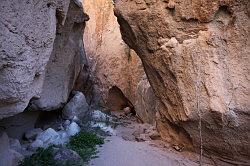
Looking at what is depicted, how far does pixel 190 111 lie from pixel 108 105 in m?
7.22

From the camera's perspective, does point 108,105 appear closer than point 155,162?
No

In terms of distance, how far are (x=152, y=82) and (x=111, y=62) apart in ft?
19.3

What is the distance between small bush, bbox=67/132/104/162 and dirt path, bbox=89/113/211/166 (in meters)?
0.17

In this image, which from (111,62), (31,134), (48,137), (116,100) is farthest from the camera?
(116,100)

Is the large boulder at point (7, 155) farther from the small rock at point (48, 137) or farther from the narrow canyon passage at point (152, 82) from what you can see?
the small rock at point (48, 137)

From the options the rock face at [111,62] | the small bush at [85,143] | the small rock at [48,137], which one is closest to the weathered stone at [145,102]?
the rock face at [111,62]

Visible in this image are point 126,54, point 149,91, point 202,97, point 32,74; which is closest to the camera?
point 32,74

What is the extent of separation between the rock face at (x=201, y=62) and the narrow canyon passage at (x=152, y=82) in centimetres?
2

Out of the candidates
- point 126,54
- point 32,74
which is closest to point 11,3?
point 32,74

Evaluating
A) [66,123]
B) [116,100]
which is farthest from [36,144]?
[116,100]

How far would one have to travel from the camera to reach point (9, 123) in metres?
7.57

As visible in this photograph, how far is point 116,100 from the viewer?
45.0 feet

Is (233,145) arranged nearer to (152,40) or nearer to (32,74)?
(152,40)

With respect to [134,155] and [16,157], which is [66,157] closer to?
[16,157]
